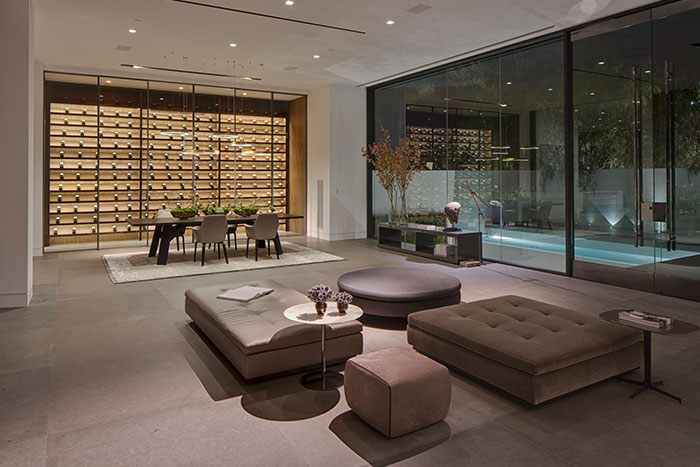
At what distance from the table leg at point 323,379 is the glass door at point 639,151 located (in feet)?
11.8

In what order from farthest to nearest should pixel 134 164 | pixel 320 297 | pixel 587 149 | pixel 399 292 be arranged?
1. pixel 134 164
2. pixel 587 149
3. pixel 399 292
4. pixel 320 297

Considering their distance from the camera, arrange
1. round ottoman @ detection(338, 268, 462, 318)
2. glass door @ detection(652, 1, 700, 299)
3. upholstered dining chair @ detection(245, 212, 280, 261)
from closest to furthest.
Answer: round ottoman @ detection(338, 268, 462, 318) → glass door @ detection(652, 1, 700, 299) → upholstered dining chair @ detection(245, 212, 280, 261)

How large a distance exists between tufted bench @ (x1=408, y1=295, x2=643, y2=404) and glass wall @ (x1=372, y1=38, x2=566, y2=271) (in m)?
3.80

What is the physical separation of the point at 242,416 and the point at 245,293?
1.41 meters

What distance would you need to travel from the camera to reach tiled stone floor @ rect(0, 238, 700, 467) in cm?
225

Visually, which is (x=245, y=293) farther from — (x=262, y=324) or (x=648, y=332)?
(x=648, y=332)

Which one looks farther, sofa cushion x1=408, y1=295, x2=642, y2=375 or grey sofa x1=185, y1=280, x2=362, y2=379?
grey sofa x1=185, y1=280, x2=362, y2=379

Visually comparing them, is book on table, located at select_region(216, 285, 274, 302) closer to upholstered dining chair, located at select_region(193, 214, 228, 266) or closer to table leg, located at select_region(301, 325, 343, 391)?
table leg, located at select_region(301, 325, 343, 391)

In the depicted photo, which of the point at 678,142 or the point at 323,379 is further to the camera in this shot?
the point at 678,142

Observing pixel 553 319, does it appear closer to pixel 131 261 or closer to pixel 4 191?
pixel 4 191

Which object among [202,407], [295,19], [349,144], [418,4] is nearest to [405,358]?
[202,407]

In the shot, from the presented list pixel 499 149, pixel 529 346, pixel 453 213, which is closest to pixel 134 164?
pixel 453 213

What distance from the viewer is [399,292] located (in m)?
4.16

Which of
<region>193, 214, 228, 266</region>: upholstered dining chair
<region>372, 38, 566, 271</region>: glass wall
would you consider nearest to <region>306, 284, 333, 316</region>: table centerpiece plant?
<region>193, 214, 228, 266</region>: upholstered dining chair
